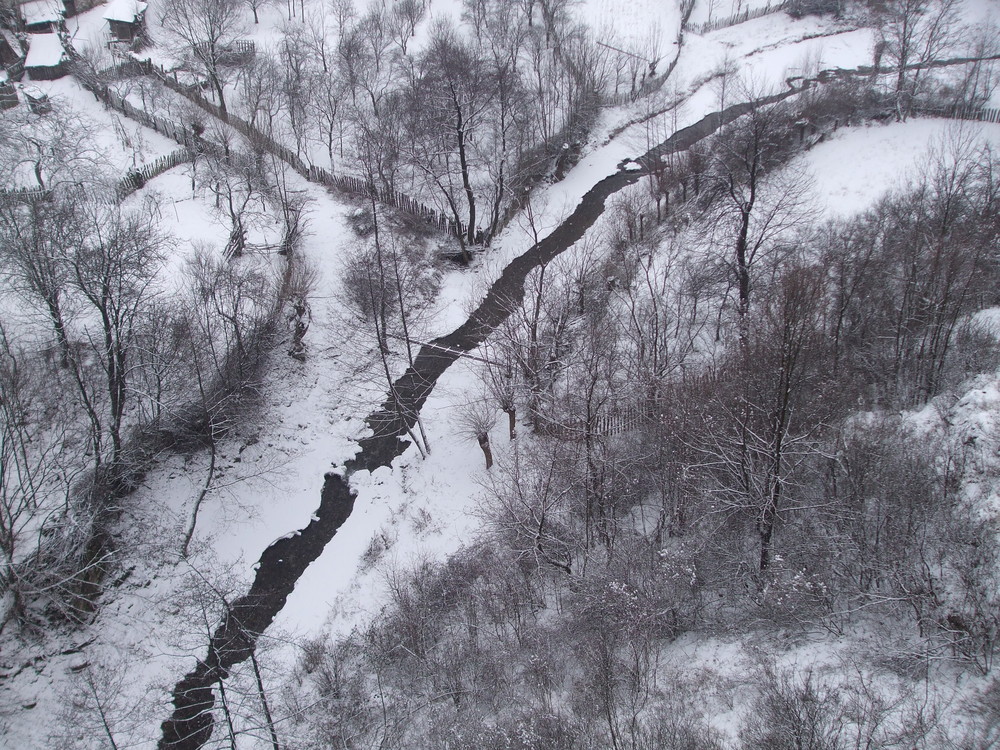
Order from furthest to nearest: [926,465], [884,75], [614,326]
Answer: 1. [884,75]
2. [614,326]
3. [926,465]

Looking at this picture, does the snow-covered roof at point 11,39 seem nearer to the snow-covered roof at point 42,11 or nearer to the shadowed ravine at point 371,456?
the snow-covered roof at point 42,11


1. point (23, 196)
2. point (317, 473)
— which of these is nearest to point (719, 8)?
point (317, 473)

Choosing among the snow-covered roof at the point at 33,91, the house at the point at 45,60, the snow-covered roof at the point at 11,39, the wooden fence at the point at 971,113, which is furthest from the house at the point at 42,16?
the wooden fence at the point at 971,113

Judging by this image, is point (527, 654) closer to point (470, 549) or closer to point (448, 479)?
point (470, 549)

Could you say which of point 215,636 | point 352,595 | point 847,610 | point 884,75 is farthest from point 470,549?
point 884,75

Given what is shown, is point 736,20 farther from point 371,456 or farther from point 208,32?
point 371,456

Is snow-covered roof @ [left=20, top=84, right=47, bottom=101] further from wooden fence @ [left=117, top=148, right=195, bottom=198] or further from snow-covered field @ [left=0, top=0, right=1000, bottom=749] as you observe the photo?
wooden fence @ [left=117, top=148, right=195, bottom=198]

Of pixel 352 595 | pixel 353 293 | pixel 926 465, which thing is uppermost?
pixel 353 293
